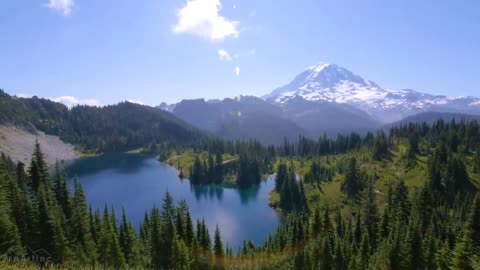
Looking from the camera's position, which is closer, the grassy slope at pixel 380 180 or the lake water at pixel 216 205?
the lake water at pixel 216 205

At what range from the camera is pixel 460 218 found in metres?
100

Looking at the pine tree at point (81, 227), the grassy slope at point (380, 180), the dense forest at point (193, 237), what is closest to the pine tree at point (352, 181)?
the grassy slope at point (380, 180)

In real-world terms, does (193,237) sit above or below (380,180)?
above

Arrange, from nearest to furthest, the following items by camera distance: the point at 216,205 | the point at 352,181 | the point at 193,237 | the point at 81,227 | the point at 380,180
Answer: the point at 81,227 < the point at 193,237 < the point at 352,181 < the point at 380,180 < the point at 216,205

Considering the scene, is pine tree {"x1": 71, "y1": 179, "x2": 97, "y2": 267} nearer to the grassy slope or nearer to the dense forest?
the dense forest

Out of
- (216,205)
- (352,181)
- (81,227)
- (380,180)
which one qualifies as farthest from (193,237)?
(380,180)

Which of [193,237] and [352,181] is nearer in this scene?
[193,237]

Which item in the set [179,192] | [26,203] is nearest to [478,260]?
[26,203]

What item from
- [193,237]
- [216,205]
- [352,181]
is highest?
[193,237]

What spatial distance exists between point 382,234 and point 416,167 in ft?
317

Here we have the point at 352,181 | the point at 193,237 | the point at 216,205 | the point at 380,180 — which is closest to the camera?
the point at 193,237

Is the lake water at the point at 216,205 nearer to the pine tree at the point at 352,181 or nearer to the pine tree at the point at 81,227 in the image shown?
the pine tree at the point at 352,181

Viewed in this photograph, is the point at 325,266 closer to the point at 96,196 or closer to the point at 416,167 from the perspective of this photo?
the point at 416,167

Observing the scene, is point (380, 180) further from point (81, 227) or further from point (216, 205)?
point (81, 227)
